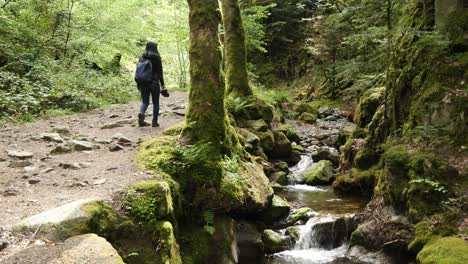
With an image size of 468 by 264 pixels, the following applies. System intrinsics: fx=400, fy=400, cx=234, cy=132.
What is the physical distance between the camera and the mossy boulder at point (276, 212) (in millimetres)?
8586

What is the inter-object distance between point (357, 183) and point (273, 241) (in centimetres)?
397

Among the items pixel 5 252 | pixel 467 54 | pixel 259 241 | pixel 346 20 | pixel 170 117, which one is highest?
pixel 346 20

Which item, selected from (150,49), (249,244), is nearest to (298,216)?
(249,244)

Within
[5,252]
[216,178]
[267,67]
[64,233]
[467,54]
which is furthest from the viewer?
[267,67]

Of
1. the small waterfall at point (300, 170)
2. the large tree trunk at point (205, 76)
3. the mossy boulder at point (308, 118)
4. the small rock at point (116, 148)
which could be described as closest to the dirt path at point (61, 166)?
the small rock at point (116, 148)

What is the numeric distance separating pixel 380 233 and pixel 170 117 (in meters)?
6.31

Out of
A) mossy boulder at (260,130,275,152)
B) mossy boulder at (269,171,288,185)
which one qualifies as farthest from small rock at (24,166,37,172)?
mossy boulder at (260,130,275,152)

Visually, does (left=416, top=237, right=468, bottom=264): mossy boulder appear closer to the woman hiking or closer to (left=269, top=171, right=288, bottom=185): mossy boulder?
(left=269, top=171, right=288, bottom=185): mossy boulder

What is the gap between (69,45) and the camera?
1708cm

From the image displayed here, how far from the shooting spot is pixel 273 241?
808 centimetres

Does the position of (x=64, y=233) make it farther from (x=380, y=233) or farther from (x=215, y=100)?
(x=380, y=233)

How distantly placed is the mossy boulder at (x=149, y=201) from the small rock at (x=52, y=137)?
3.88 m

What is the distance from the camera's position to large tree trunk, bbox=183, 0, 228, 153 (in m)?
7.25

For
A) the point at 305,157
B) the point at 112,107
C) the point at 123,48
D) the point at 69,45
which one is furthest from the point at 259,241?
the point at 123,48
